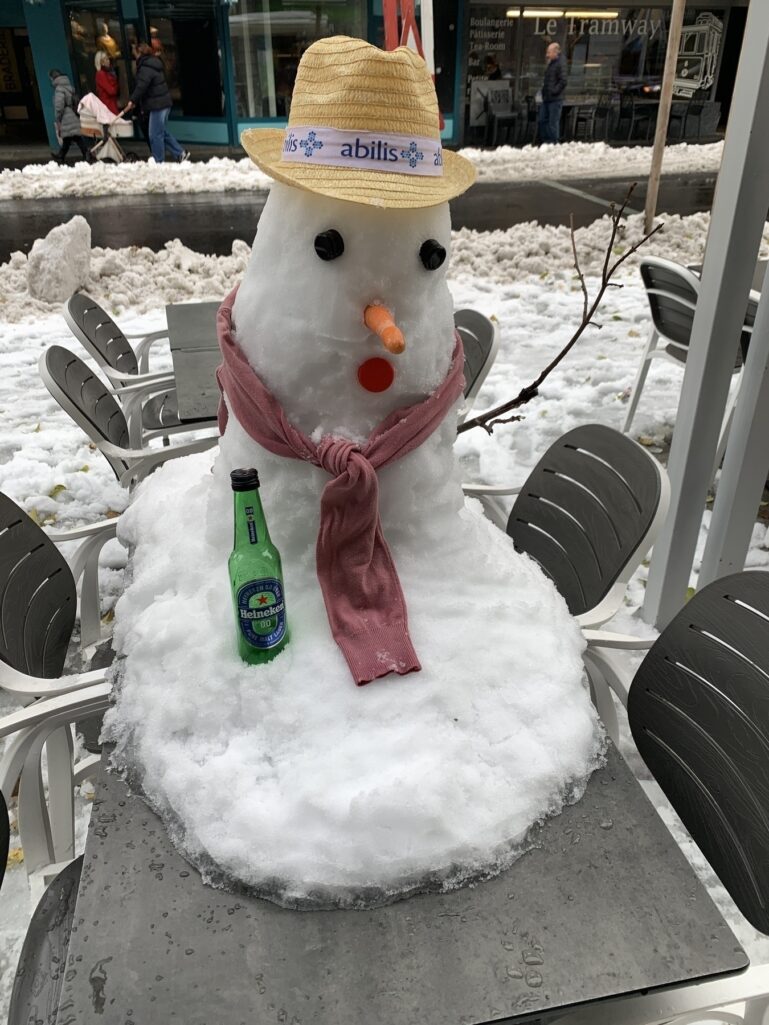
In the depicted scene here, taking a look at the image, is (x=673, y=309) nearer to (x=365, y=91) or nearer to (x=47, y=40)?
(x=365, y=91)

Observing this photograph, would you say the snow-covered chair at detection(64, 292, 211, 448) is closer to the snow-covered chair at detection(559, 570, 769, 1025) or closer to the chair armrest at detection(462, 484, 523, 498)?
the chair armrest at detection(462, 484, 523, 498)

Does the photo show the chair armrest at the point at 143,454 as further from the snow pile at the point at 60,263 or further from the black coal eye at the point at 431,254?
the snow pile at the point at 60,263

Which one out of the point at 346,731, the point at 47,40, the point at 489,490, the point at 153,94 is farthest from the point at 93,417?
the point at 47,40

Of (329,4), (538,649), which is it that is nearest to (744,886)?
(538,649)

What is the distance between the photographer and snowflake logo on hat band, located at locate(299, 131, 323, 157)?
1020 millimetres

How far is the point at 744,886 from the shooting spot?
3.82ft

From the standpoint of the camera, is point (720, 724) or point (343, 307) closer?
point (343, 307)

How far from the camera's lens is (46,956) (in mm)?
1163

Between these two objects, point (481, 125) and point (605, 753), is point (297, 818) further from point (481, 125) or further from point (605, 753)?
point (481, 125)

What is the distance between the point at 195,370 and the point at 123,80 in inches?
448

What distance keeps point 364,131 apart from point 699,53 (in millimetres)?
10997

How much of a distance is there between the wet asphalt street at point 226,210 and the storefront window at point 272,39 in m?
2.56

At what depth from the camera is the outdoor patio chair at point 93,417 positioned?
7.58ft

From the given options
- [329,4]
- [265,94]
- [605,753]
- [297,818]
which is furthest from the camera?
[265,94]
